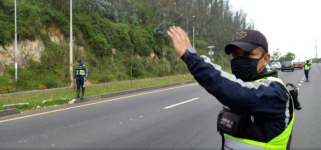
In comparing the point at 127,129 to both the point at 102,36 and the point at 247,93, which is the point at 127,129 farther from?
the point at 102,36

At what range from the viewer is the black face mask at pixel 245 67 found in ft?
6.10

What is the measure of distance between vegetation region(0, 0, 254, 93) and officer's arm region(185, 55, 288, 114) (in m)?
16.6

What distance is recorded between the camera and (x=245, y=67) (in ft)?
6.14

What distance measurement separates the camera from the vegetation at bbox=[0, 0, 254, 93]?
1867 cm

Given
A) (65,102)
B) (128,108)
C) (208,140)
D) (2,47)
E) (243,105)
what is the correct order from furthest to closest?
→ (2,47) → (65,102) → (128,108) → (208,140) → (243,105)

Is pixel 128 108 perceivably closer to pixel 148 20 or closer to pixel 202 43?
pixel 148 20

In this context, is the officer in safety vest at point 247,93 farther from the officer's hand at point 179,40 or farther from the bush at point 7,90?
the bush at point 7,90

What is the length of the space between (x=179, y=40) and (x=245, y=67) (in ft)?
1.79

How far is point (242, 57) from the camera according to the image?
188cm

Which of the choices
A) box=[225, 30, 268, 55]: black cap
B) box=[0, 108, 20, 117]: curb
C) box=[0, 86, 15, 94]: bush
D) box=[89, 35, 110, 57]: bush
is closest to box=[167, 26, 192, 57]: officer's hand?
box=[225, 30, 268, 55]: black cap

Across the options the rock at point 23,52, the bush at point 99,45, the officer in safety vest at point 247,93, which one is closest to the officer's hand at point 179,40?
the officer in safety vest at point 247,93

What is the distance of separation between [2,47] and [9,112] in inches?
416

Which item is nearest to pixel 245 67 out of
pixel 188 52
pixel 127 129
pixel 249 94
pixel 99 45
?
pixel 249 94

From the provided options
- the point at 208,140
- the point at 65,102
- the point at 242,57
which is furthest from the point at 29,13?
the point at 242,57
